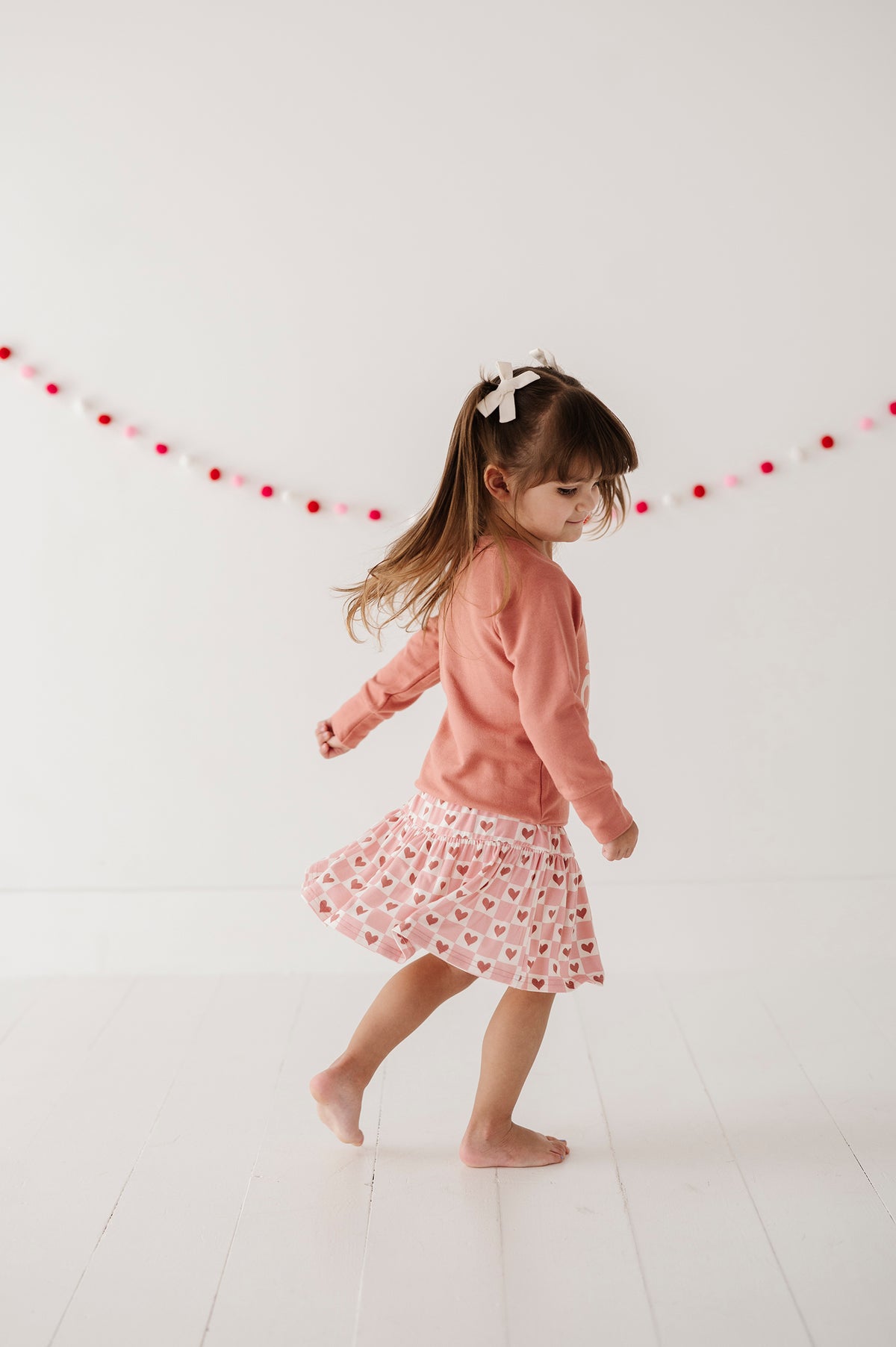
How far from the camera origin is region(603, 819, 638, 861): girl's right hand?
1.37 meters

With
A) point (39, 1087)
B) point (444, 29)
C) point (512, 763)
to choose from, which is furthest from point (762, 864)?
point (444, 29)

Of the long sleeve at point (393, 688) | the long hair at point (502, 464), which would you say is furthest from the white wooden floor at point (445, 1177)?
the long hair at point (502, 464)

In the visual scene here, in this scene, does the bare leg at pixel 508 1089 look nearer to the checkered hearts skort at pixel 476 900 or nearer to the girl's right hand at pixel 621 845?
the checkered hearts skort at pixel 476 900

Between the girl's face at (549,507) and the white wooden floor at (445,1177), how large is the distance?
75 centimetres

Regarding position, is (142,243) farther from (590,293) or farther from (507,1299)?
(507,1299)

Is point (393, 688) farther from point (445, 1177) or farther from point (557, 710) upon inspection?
point (445, 1177)

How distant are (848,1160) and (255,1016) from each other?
0.90m

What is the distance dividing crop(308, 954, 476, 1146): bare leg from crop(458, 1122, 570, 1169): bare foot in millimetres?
134

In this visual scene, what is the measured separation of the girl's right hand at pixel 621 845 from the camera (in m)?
1.37

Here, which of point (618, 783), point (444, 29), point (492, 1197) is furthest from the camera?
point (618, 783)

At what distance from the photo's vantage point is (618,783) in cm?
205

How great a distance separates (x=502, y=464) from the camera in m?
1.44

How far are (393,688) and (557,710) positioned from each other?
1.05 feet

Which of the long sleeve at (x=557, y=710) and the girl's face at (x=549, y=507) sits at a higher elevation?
the girl's face at (x=549, y=507)
